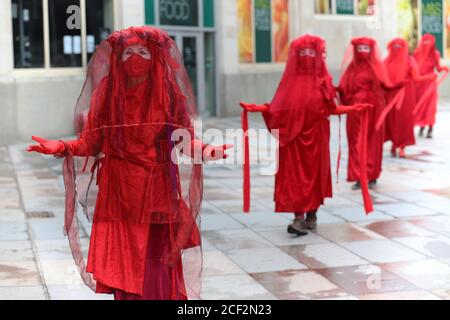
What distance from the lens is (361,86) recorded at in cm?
1066

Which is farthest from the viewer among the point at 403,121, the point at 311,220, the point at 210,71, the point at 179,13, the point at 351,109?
the point at 210,71

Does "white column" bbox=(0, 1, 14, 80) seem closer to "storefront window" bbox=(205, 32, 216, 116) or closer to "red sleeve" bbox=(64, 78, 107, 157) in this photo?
"storefront window" bbox=(205, 32, 216, 116)

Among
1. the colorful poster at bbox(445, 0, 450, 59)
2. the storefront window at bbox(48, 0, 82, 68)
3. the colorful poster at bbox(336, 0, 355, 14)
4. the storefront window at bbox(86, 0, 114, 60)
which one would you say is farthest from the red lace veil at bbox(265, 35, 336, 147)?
the colorful poster at bbox(445, 0, 450, 59)

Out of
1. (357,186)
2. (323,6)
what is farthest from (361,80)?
(323,6)

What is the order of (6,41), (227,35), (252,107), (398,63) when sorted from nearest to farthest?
1. (252,107)
2. (398,63)
3. (6,41)
4. (227,35)

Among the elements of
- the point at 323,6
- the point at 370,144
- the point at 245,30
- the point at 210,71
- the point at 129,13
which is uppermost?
the point at 323,6

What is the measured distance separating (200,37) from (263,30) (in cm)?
196

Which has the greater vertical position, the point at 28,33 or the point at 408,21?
the point at 408,21

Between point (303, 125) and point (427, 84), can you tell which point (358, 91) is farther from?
point (427, 84)

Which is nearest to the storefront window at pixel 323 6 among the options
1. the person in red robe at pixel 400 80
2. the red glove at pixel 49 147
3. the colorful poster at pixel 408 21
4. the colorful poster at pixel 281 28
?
the colorful poster at pixel 281 28

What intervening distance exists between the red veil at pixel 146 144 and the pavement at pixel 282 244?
1.49 meters

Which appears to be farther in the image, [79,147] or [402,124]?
[402,124]

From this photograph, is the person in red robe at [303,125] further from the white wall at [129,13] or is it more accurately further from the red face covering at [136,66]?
the white wall at [129,13]
